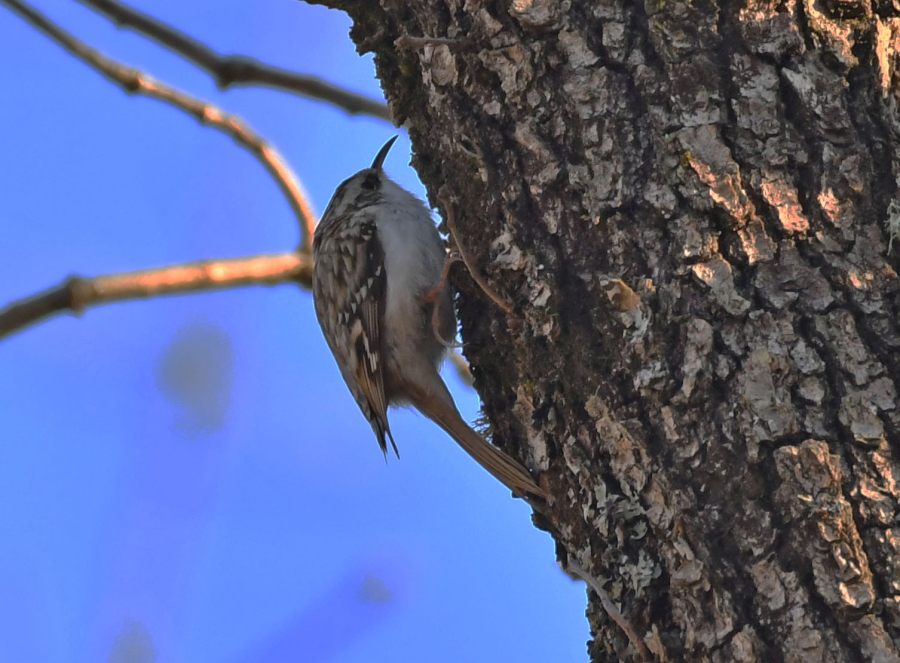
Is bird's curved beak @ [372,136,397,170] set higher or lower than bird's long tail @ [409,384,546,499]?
higher

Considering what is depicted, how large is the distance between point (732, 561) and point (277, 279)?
2.41 metres

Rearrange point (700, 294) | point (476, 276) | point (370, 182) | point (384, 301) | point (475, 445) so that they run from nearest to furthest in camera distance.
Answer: point (700, 294) → point (476, 276) → point (475, 445) → point (384, 301) → point (370, 182)

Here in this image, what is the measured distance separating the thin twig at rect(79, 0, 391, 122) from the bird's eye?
18 cm

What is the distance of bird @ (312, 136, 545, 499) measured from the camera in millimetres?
3008

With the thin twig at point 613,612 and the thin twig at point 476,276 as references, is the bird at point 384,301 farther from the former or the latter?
the thin twig at point 613,612

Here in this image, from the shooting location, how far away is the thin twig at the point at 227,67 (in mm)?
3443

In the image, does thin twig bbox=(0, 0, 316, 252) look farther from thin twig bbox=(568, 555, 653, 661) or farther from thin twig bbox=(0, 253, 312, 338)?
thin twig bbox=(568, 555, 653, 661)

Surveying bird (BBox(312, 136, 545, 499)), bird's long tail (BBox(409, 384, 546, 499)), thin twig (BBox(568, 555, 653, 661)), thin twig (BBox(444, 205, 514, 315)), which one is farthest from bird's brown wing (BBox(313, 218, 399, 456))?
thin twig (BBox(568, 555, 653, 661))

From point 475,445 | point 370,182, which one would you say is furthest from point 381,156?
point 475,445

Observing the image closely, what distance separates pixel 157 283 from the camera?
10.6ft

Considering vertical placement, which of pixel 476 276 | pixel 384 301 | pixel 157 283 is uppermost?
pixel 157 283

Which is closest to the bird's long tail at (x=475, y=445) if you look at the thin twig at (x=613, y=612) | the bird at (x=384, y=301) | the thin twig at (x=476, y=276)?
the bird at (x=384, y=301)

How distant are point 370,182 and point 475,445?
1240mm

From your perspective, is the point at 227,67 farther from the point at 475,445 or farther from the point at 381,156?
the point at 475,445
